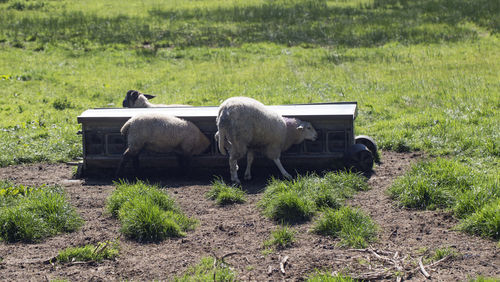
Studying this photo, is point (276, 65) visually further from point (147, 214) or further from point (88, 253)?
point (88, 253)

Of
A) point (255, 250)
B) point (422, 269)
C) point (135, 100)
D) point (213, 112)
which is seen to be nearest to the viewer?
point (422, 269)

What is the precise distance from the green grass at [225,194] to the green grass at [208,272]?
6.42ft

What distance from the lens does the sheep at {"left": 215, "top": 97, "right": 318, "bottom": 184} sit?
27.6 ft

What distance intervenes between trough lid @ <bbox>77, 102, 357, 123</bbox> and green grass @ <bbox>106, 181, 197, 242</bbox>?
217 centimetres

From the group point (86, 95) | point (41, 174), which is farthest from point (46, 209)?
point (86, 95)

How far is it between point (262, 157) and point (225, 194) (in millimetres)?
1571

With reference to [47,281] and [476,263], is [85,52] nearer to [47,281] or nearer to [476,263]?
[47,281]

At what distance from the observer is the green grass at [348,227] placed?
20.2 ft

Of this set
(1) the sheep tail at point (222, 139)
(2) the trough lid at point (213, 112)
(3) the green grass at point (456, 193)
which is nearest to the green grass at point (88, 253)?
(1) the sheep tail at point (222, 139)

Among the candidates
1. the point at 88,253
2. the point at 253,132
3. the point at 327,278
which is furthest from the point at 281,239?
the point at 253,132

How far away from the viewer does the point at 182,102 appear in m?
14.2

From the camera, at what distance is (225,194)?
7836mm

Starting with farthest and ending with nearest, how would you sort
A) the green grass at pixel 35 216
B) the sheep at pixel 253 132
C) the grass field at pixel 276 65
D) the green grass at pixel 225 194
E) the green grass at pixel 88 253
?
the grass field at pixel 276 65 < the sheep at pixel 253 132 < the green grass at pixel 225 194 < the green grass at pixel 35 216 < the green grass at pixel 88 253

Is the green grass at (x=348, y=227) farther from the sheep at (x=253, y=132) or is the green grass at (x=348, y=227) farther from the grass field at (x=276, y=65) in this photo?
the sheep at (x=253, y=132)
